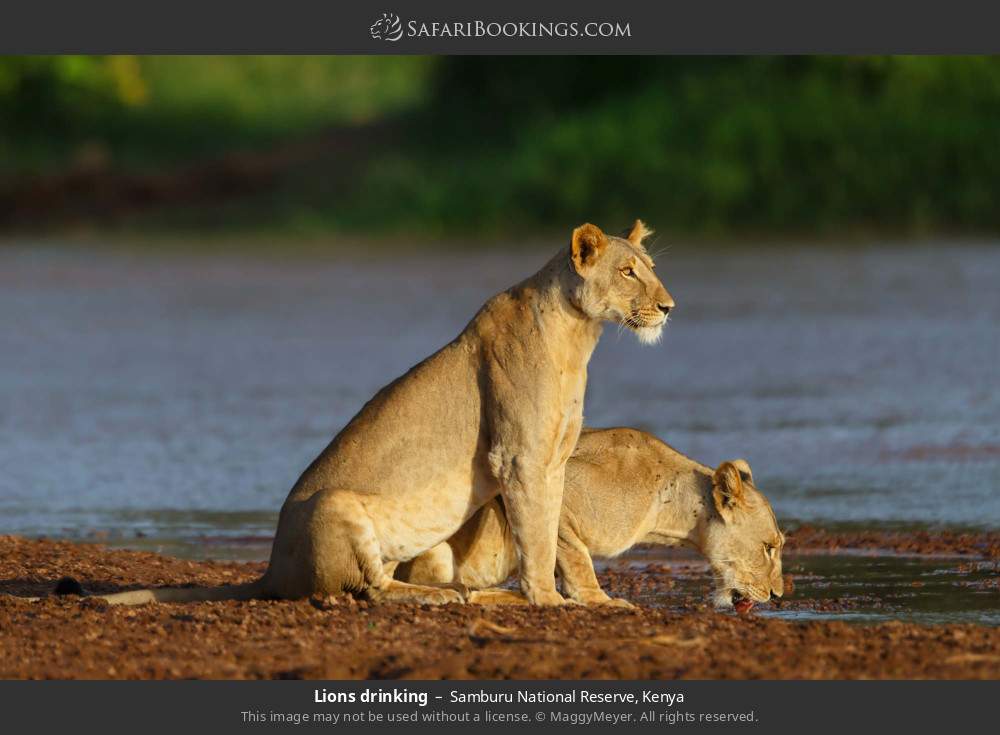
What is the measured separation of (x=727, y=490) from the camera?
9922mm

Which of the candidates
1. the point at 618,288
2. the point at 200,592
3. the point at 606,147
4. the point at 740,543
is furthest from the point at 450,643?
the point at 606,147

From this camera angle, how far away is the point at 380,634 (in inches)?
320

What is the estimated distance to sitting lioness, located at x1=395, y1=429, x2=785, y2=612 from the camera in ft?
31.3

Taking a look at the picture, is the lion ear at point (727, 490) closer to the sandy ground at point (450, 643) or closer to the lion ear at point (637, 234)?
the sandy ground at point (450, 643)

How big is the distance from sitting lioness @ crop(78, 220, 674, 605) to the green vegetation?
75.1 feet

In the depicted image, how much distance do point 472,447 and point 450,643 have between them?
144cm

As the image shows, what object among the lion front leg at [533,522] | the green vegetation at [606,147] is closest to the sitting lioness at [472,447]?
the lion front leg at [533,522]

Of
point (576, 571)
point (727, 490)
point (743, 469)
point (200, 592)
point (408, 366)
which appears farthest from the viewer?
point (408, 366)

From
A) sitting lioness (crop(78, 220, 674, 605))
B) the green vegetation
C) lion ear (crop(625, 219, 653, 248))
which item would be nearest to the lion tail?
sitting lioness (crop(78, 220, 674, 605))

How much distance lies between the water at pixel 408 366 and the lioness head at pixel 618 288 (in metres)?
3.38

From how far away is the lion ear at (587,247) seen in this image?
9047mm

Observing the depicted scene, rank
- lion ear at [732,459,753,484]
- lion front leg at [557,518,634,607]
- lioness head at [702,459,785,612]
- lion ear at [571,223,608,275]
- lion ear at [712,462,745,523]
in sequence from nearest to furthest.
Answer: lion ear at [571,223,608,275] → lion front leg at [557,518,634,607] → lioness head at [702,459,785,612] → lion ear at [712,462,745,523] → lion ear at [732,459,753,484]

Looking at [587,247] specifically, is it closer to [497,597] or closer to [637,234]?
[637,234]

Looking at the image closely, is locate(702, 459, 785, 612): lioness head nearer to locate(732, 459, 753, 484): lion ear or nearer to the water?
locate(732, 459, 753, 484): lion ear
